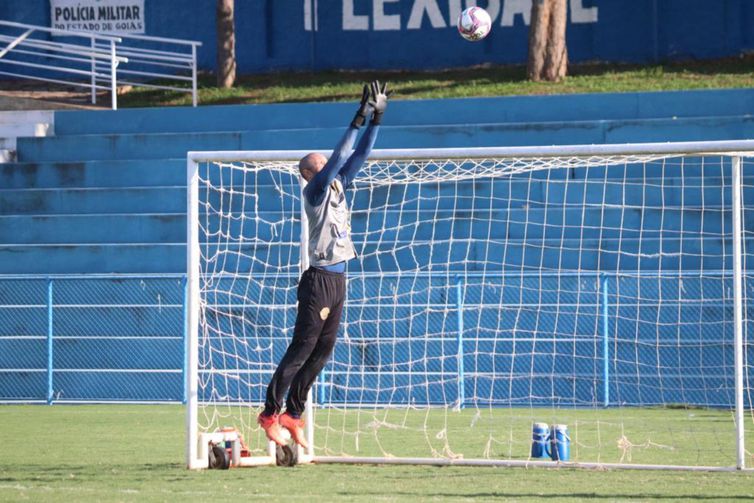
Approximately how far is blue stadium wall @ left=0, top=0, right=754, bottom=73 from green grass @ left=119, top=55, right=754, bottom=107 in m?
0.46

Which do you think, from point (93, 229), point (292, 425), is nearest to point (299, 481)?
point (292, 425)

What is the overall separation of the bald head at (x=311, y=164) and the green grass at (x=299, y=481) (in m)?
2.26

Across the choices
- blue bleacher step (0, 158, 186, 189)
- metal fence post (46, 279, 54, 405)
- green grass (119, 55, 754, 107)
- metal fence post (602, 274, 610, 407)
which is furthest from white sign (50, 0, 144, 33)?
metal fence post (602, 274, 610, 407)

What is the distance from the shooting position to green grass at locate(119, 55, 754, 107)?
974 inches

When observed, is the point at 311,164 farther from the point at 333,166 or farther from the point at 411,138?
the point at 411,138

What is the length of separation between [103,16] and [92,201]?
1000 cm

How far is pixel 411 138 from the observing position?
20609mm

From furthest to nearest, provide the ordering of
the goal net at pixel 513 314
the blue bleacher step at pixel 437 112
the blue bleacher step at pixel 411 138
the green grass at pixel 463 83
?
the green grass at pixel 463 83, the blue bleacher step at pixel 437 112, the blue bleacher step at pixel 411 138, the goal net at pixel 513 314

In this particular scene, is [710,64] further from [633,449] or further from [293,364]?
[293,364]

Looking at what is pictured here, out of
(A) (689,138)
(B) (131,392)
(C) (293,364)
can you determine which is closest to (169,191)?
(B) (131,392)

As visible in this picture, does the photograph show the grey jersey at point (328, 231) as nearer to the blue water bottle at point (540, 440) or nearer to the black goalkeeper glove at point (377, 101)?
the black goalkeeper glove at point (377, 101)

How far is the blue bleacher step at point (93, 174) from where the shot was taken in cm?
2092

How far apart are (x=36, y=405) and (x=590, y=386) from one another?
7727 mm

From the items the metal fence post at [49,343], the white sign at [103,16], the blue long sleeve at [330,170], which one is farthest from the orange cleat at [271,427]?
the white sign at [103,16]
